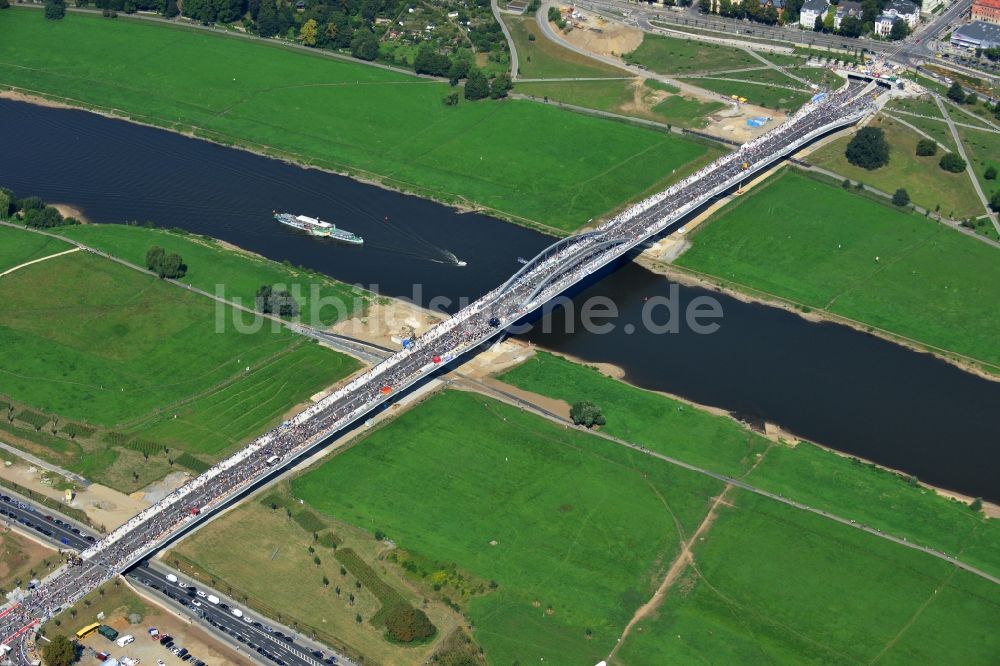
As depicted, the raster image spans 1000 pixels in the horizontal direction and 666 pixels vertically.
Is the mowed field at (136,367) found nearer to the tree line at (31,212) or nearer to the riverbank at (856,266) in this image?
the tree line at (31,212)

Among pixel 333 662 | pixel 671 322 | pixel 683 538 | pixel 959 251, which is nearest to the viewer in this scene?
pixel 333 662

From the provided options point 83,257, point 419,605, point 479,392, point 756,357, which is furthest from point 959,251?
point 83,257

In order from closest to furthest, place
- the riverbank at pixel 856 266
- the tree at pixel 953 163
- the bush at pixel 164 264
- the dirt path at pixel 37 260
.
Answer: the riverbank at pixel 856 266 → the bush at pixel 164 264 → the dirt path at pixel 37 260 → the tree at pixel 953 163

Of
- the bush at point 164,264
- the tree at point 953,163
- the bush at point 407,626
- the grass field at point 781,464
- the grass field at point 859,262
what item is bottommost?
the bush at point 407,626

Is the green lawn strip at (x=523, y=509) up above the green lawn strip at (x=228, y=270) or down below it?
below

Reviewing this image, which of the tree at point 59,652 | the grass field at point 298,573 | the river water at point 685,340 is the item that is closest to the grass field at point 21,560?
the tree at point 59,652

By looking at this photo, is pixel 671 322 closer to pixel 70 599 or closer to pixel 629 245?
pixel 629 245
